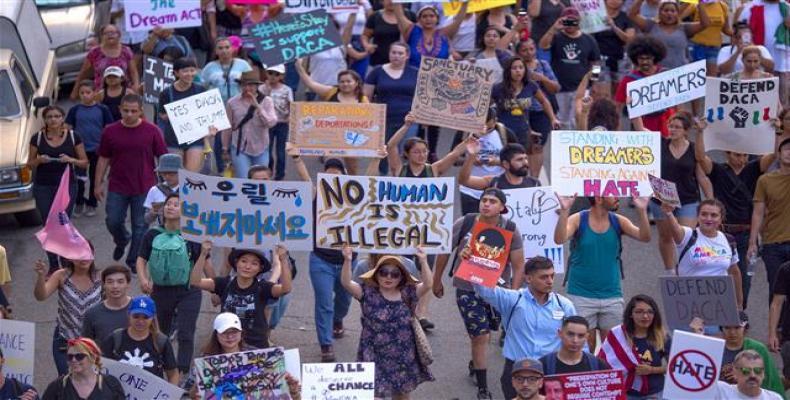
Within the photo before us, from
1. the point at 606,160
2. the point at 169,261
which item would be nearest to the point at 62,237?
the point at 169,261

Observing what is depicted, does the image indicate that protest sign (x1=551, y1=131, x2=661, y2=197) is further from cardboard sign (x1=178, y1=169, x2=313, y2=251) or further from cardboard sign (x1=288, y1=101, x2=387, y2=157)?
cardboard sign (x1=178, y1=169, x2=313, y2=251)

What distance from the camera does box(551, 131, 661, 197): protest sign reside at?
13164 mm

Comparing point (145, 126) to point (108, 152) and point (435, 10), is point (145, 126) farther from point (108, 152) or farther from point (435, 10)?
point (435, 10)

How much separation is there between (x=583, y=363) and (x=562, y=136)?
3.33 m

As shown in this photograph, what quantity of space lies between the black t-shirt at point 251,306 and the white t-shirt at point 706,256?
10.7ft

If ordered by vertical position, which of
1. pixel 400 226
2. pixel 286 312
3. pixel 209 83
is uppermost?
pixel 209 83

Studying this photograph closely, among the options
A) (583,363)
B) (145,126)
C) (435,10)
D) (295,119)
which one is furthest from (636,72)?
(583,363)

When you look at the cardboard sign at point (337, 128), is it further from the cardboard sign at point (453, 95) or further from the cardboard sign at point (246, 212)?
the cardboard sign at point (246, 212)

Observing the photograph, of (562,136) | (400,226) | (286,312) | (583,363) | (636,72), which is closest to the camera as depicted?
(583,363)

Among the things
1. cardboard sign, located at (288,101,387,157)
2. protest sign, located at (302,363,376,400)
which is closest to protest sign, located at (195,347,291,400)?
protest sign, located at (302,363,376,400)

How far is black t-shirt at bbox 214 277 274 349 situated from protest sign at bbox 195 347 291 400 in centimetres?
128

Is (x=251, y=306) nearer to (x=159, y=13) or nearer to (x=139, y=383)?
(x=139, y=383)

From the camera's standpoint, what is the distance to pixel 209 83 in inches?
661

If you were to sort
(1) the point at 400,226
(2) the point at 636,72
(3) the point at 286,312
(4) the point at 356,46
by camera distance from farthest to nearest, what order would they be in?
(4) the point at 356,46, (2) the point at 636,72, (3) the point at 286,312, (1) the point at 400,226
